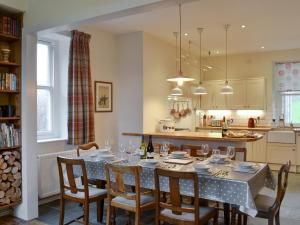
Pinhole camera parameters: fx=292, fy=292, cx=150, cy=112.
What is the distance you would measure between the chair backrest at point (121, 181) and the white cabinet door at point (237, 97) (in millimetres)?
5178

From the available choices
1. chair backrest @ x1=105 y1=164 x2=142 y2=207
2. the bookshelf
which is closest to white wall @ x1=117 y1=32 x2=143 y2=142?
the bookshelf

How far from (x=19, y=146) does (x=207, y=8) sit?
10.4 feet

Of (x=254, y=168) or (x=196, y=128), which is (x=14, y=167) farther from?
(x=196, y=128)

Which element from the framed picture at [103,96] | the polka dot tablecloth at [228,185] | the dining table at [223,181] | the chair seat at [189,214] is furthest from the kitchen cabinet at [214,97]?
the chair seat at [189,214]

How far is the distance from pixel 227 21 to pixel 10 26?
322 centimetres

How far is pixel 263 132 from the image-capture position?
6754 mm

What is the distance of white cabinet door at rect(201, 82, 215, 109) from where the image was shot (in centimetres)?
786

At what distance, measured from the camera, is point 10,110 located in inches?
145

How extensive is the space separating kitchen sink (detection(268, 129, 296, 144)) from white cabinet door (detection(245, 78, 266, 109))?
865 millimetres

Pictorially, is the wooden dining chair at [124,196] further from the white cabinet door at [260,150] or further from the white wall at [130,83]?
the white cabinet door at [260,150]

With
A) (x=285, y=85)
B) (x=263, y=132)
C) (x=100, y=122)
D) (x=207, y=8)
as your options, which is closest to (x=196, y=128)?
(x=263, y=132)

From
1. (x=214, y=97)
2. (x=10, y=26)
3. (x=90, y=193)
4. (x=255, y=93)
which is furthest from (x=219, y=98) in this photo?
(x=10, y=26)

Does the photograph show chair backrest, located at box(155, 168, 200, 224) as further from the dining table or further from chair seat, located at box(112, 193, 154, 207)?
chair seat, located at box(112, 193, 154, 207)

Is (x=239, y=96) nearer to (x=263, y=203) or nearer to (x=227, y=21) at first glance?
(x=227, y=21)
